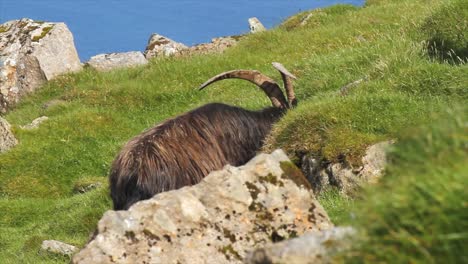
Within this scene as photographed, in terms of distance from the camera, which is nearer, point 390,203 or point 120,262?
point 390,203

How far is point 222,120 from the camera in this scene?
12797 millimetres

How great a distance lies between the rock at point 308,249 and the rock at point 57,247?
28.4 ft

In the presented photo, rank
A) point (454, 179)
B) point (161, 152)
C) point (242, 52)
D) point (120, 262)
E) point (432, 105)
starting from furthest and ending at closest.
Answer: point (242, 52), point (432, 105), point (161, 152), point (120, 262), point (454, 179)

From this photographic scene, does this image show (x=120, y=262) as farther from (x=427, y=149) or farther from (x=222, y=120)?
(x=222, y=120)

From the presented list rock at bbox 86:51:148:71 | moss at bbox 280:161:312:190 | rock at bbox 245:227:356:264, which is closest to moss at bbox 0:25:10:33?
rock at bbox 86:51:148:71

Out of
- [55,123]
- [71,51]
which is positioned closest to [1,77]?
[71,51]

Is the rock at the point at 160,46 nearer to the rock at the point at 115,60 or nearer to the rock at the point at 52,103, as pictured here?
the rock at the point at 115,60

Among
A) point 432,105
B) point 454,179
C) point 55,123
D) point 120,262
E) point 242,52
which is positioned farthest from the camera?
point 242,52

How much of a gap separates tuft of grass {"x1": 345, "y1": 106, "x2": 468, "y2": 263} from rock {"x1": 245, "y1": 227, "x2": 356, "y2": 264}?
0.69ft

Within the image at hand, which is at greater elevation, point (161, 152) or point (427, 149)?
point (427, 149)

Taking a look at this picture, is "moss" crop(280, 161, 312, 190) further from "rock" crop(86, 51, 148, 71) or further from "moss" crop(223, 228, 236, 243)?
"rock" crop(86, 51, 148, 71)

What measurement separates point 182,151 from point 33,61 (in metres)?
17.7

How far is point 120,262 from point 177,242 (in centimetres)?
46

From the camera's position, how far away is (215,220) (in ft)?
23.3
